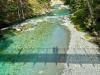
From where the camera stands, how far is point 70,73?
32.3m

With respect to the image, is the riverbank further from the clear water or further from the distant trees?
the distant trees

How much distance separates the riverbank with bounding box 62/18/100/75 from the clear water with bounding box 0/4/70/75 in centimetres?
116

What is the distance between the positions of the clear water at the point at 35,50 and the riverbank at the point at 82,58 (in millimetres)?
1157

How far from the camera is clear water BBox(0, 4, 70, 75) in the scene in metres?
34.7

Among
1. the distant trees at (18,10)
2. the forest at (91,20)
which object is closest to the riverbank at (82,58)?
the forest at (91,20)

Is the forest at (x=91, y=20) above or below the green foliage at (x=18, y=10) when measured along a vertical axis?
above

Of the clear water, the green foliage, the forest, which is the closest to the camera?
the clear water

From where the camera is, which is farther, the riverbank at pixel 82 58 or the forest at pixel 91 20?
the forest at pixel 91 20

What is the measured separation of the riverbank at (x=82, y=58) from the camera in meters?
32.8

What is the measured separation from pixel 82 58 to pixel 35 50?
30.9ft

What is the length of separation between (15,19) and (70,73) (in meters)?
41.8

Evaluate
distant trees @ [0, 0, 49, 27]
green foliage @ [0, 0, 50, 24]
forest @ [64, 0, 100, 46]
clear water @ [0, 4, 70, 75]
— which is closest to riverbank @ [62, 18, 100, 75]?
clear water @ [0, 4, 70, 75]

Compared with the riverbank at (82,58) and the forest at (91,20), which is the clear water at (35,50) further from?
the forest at (91,20)

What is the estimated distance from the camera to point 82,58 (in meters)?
37.4
